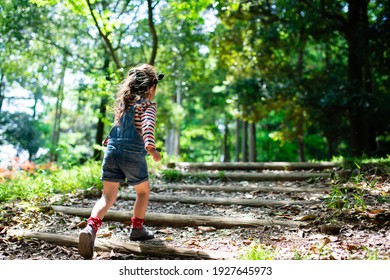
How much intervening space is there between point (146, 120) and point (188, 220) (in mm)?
1266

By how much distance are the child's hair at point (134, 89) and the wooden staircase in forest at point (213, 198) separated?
3.90ft

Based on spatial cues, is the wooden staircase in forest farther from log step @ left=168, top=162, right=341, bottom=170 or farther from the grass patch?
the grass patch

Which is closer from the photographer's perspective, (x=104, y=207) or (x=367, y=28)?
(x=104, y=207)

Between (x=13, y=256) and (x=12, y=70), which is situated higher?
(x=12, y=70)

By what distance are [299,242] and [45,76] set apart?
10645mm

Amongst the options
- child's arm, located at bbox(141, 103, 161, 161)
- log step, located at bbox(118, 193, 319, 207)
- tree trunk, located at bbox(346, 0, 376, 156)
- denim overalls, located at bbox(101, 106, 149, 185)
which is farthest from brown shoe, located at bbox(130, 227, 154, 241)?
tree trunk, located at bbox(346, 0, 376, 156)

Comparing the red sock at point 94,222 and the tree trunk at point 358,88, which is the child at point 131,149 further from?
the tree trunk at point 358,88

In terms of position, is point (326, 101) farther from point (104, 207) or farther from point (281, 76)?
point (104, 207)

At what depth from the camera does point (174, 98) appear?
66.5 feet

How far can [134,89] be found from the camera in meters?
3.16

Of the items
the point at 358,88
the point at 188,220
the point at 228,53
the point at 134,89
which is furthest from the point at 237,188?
the point at 228,53

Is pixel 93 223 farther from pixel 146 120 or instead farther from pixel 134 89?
pixel 134 89

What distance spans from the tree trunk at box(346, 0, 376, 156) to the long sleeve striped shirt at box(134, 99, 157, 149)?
698 cm
